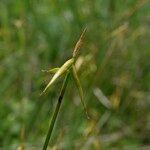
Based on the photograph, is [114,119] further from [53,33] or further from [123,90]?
[53,33]

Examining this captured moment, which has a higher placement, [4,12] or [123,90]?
[4,12]

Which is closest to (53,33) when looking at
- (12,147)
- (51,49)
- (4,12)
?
(51,49)

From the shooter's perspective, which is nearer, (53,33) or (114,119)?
(114,119)

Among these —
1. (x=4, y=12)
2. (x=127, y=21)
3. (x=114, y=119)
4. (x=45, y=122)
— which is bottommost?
(x=114, y=119)

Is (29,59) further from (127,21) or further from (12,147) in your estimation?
(12,147)

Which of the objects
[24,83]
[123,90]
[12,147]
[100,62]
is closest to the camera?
[12,147]

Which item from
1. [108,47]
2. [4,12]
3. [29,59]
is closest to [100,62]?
[108,47]

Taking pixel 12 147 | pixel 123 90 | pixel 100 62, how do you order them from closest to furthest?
pixel 12 147 → pixel 100 62 → pixel 123 90
